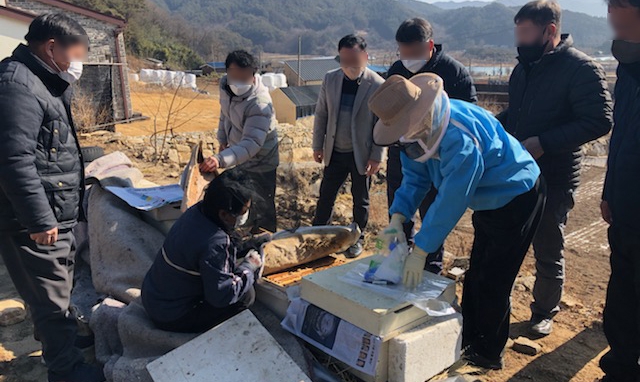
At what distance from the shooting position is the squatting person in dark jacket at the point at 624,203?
7.47 feet

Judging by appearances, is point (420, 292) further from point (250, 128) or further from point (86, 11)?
point (86, 11)

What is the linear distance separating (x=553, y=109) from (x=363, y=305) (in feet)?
5.66

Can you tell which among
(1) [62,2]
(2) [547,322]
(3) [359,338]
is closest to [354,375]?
(3) [359,338]

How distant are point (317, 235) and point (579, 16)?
705ft

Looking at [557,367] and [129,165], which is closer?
[557,367]

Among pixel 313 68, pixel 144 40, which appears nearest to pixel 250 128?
pixel 313 68

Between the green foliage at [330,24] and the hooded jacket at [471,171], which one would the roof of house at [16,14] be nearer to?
the hooded jacket at [471,171]

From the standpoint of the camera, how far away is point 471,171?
81.1 inches

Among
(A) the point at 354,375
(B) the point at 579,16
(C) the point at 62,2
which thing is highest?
(B) the point at 579,16

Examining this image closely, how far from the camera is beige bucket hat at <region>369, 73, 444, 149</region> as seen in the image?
1969 mm

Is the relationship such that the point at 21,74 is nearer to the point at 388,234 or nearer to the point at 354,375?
the point at 388,234

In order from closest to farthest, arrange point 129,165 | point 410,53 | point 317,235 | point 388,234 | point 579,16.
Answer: point 388,234
point 317,235
point 410,53
point 129,165
point 579,16

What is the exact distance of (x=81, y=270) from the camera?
142 inches

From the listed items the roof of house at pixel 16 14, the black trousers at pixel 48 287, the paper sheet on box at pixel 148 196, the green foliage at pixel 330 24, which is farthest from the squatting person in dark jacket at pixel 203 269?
the green foliage at pixel 330 24
